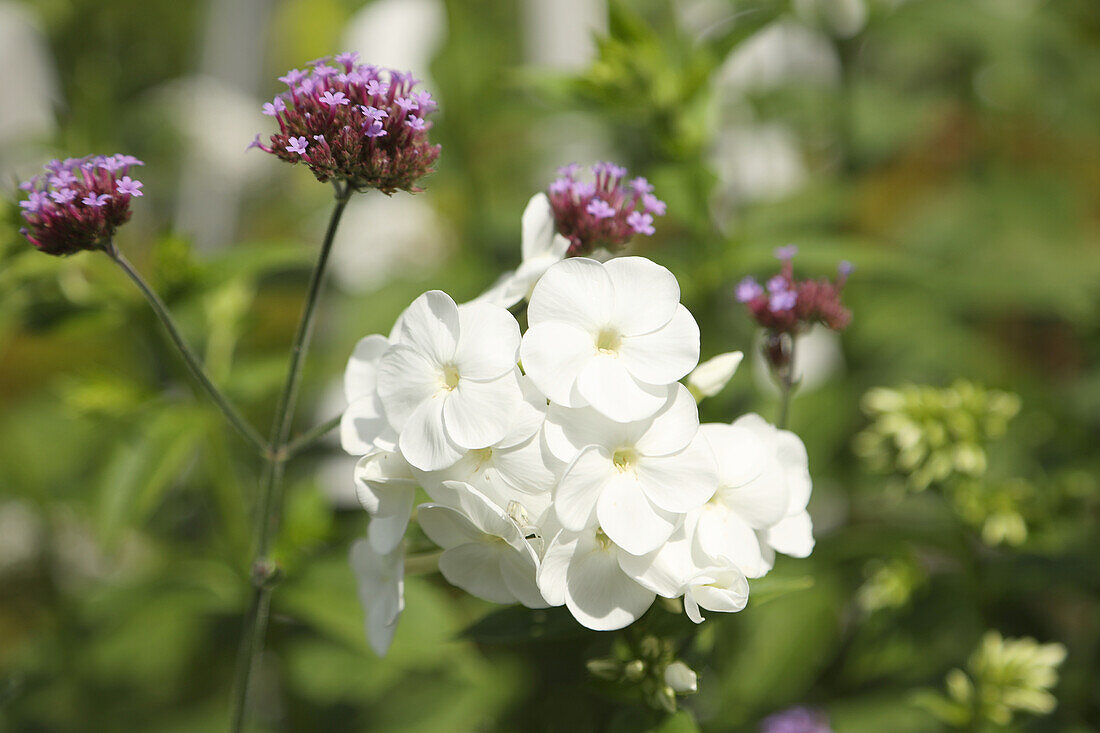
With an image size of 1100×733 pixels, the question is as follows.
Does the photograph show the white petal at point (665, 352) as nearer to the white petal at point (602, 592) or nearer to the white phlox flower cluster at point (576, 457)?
the white phlox flower cluster at point (576, 457)

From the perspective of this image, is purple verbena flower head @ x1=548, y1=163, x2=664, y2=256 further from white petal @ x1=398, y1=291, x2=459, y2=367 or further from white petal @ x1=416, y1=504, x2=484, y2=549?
white petal @ x1=416, y1=504, x2=484, y2=549

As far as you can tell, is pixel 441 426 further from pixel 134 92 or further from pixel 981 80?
pixel 134 92

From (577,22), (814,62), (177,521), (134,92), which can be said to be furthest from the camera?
(134,92)

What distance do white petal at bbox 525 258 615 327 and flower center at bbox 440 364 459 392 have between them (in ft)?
0.22

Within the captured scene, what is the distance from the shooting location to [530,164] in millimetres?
2031

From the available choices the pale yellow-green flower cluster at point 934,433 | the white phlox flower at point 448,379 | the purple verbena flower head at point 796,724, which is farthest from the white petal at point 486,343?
the pale yellow-green flower cluster at point 934,433

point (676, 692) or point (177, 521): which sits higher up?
point (676, 692)

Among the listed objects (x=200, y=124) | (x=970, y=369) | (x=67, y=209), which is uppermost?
(x=67, y=209)

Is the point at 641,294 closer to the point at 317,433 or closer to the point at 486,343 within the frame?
the point at 486,343

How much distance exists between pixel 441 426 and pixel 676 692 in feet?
0.86

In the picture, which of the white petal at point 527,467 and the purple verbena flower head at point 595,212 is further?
the purple verbena flower head at point 595,212

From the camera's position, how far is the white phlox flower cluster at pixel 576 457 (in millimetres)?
552

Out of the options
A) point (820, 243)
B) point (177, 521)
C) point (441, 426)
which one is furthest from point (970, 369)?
point (177, 521)

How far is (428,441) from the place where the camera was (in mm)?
570
